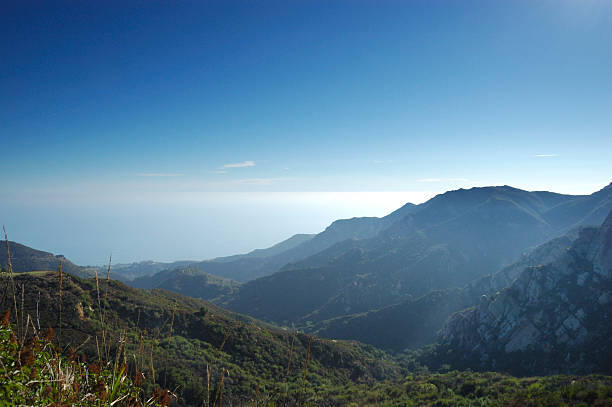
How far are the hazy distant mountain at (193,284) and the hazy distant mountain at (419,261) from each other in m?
9.06

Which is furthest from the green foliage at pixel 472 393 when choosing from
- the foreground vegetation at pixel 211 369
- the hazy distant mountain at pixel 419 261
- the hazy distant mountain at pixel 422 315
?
the hazy distant mountain at pixel 419 261

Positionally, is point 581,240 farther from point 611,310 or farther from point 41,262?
point 41,262

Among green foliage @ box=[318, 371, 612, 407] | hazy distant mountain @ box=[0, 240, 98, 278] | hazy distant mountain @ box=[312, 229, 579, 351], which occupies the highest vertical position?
hazy distant mountain @ box=[0, 240, 98, 278]

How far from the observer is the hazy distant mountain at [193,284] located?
106 metres

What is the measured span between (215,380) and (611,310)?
171 feet

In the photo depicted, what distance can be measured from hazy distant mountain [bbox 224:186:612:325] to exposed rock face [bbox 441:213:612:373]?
136 ft

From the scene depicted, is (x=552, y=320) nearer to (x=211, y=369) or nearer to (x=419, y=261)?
(x=211, y=369)

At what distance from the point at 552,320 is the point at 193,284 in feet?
370

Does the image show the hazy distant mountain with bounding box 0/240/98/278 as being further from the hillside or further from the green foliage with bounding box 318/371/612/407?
the green foliage with bounding box 318/371/612/407

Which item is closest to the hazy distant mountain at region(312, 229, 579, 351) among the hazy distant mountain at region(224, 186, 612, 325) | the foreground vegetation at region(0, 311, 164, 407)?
the hazy distant mountain at region(224, 186, 612, 325)

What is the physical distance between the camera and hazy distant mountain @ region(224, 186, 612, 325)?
3652 inches

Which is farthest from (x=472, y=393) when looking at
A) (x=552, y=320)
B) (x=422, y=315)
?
(x=422, y=315)

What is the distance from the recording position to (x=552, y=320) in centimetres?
4156

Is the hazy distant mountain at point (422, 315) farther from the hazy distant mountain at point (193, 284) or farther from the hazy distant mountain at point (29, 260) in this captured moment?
the hazy distant mountain at point (29, 260)
